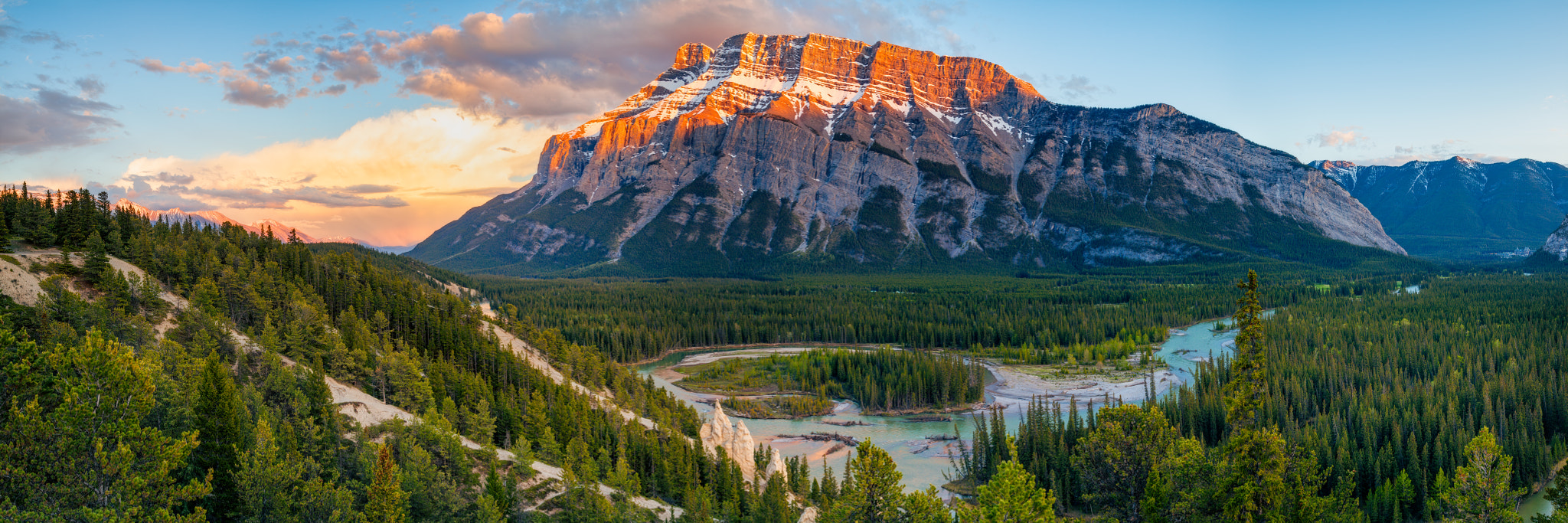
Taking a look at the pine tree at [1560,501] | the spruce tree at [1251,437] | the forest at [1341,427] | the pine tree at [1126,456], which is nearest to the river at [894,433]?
Answer: the forest at [1341,427]

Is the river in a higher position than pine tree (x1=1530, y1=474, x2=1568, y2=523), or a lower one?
lower

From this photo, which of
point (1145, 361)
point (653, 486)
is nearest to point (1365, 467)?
point (653, 486)

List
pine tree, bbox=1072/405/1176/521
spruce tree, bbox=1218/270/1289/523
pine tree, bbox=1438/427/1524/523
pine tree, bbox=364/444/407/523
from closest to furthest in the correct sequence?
spruce tree, bbox=1218/270/1289/523 < pine tree, bbox=364/444/407/523 < pine tree, bbox=1438/427/1524/523 < pine tree, bbox=1072/405/1176/521

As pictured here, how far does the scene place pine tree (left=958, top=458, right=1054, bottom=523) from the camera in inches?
1270

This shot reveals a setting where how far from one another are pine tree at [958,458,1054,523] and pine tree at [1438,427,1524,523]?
893 inches

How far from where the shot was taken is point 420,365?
7331cm

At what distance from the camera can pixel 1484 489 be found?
38.6m

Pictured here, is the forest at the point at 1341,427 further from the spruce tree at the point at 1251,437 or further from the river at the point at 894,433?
the river at the point at 894,433

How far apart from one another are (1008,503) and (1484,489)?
2666 cm

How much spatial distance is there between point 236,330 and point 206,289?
24.3 ft

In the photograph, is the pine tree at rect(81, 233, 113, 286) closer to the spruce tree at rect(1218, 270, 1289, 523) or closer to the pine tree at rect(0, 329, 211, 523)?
the pine tree at rect(0, 329, 211, 523)

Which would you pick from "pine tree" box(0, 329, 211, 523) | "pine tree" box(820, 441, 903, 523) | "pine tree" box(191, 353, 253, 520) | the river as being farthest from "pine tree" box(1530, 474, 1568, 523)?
"pine tree" box(191, 353, 253, 520)

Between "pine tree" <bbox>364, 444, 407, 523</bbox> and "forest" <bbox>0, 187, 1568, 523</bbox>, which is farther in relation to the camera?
"pine tree" <bbox>364, 444, 407, 523</bbox>

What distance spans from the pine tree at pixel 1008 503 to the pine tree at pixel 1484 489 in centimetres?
2268
